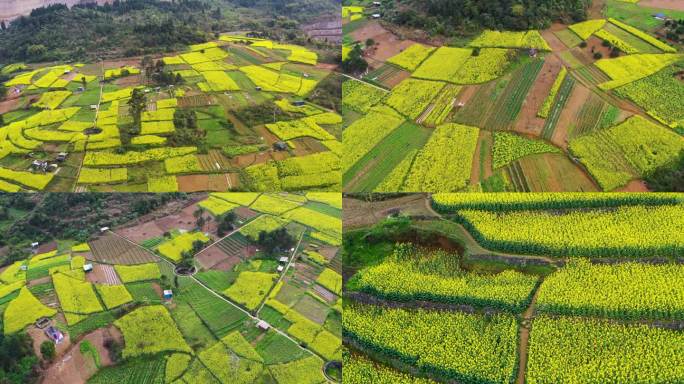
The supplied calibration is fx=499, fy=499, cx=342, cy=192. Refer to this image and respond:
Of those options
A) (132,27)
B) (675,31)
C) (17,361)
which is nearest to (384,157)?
(17,361)

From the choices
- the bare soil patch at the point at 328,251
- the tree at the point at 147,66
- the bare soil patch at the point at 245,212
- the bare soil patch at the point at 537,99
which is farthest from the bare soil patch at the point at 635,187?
the tree at the point at 147,66

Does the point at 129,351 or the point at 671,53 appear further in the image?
the point at 671,53

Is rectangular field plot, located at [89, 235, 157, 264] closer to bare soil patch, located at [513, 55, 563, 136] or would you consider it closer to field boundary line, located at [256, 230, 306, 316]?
field boundary line, located at [256, 230, 306, 316]

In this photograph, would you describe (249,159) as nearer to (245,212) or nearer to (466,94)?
(245,212)

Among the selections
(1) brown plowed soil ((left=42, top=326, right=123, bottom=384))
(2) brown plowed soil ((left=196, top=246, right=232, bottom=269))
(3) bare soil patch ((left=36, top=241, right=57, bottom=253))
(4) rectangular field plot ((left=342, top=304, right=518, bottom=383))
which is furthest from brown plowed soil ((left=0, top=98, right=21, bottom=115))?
(4) rectangular field plot ((left=342, top=304, right=518, bottom=383))

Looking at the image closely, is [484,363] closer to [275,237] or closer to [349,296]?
[349,296]

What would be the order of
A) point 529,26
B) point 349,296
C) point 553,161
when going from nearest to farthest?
point 349,296
point 553,161
point 529,26

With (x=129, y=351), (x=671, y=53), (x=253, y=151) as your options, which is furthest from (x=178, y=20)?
(x=671, y=53)
